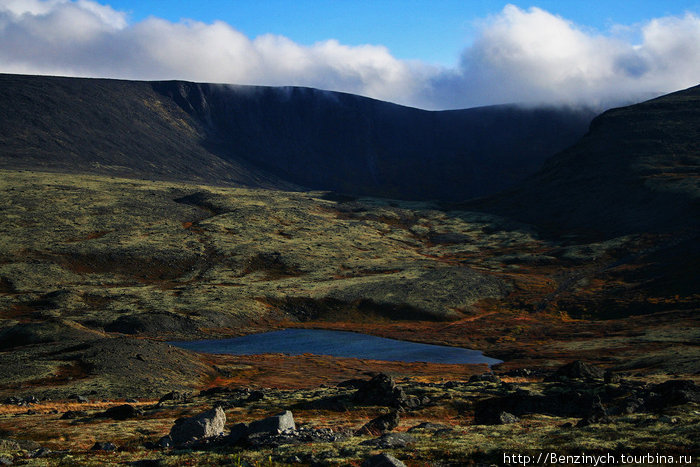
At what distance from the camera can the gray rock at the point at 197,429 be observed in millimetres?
31803

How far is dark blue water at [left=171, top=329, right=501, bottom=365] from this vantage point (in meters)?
88.9

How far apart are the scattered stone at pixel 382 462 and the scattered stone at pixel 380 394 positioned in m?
23.2

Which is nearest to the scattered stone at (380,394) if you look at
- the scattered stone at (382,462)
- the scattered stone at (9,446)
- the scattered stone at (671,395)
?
the scattered stone at (671,395)

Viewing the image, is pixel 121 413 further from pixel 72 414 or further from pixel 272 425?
pixel 272 425

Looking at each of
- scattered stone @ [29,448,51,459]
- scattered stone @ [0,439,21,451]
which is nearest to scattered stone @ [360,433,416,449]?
scattered stone @ [29,448,51,459]

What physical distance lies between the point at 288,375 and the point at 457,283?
216 feet

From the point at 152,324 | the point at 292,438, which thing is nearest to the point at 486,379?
the point at 292,438

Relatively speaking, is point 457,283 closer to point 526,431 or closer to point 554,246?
point 554,246

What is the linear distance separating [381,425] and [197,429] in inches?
459

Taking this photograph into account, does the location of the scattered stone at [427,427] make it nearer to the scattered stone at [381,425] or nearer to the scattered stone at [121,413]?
the scattered stone at [381,425]

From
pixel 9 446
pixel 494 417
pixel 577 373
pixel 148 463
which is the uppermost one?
pixel 148 463

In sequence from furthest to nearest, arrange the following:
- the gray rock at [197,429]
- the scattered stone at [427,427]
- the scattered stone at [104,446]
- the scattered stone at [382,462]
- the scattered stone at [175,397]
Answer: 1. the scattered stone at [175,397]
2. the scattered stone at [427,427]
3. the gray rock at [197,429]
4. the scattered stone at [104,446]
5. the scattered stone at [382,462]

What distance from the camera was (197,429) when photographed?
3216cm

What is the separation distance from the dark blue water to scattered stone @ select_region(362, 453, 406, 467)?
6405 cm
